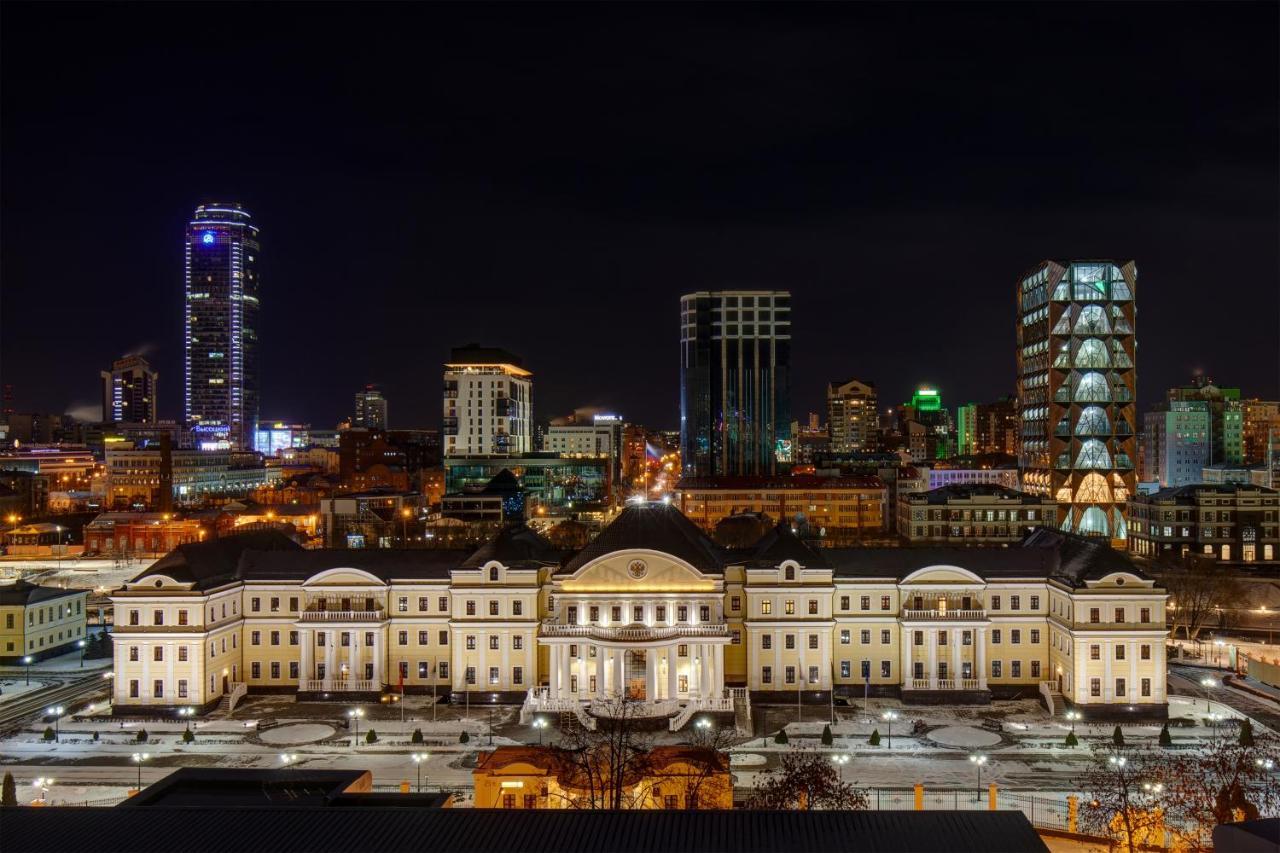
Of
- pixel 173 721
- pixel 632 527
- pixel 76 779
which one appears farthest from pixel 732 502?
pixel 76 779

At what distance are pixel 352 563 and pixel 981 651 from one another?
37.0m

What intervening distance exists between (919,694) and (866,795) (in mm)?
17958

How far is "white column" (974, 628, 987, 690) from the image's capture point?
193 ft

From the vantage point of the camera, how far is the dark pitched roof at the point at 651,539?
59250mm

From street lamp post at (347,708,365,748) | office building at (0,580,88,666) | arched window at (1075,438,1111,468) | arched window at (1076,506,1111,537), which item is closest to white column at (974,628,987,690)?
street lamp post at (347,708,365,748)

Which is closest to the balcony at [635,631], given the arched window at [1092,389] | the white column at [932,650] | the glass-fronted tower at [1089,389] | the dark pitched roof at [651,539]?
the dark pitched roof at [651,539]

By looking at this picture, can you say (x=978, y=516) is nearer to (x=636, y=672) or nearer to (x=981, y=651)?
Answer: (x=981, y=651)

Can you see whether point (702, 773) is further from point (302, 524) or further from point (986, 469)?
point (986, 469)

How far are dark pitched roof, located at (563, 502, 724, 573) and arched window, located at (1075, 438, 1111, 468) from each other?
3073 inches

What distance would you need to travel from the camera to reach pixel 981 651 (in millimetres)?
59031

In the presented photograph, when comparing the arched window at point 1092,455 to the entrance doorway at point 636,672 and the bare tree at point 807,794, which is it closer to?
the entrance doorway at point 636,672

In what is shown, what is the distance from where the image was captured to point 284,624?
201 feet

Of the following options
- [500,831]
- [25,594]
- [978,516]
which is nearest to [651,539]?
[500,831]

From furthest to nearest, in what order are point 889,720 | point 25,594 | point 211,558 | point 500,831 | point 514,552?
point 25,594 → point 514,552 → point 211,558 → point 889,720 → point 500,831
